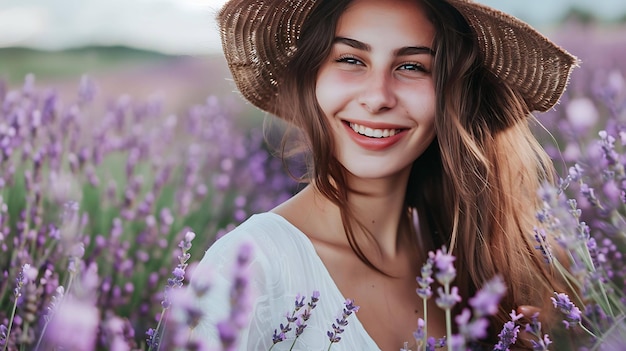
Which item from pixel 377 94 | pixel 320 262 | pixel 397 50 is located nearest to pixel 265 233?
pixel 320 262

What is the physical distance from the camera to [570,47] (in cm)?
464

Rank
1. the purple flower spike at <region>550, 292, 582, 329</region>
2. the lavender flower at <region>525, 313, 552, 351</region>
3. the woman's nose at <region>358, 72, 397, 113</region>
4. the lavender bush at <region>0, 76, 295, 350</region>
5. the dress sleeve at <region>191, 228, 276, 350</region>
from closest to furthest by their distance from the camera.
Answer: the lavender flower at <region>525, 313, 552, 351</region>, the purple flower spike at <region>550, 292, 582, 329</region>, the dress sleeve at <region>191, 228, 276, 350</region>, the woman's nose at <region>358, 72, 397, 113</region>, the lavender bush at <region>0, 76, 295, 350</region>

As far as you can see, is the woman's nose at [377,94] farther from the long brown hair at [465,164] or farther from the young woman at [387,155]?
the long brown hair at [465,164]

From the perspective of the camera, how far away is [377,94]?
6.54ft

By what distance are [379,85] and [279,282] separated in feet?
1.73

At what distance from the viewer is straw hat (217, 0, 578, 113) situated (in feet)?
7.00

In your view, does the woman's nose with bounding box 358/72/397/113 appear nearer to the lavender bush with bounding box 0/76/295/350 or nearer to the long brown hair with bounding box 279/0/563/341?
the long brown hair with bounding box 279/0/563/341

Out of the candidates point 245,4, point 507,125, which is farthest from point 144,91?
point 507,125

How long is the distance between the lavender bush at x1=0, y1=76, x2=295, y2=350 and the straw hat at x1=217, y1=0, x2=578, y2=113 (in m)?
0.63

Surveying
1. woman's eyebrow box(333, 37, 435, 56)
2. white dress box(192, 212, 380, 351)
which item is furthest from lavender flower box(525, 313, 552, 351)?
woman's eyebrow box(333, 37, 435, 56)

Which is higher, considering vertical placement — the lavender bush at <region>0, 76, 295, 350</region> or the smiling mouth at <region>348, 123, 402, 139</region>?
the smiling mouth at <region>348, 123, 402, 139</region>

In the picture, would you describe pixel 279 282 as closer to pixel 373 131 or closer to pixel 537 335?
pixel 373 131

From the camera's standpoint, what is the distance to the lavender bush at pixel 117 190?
2438mm

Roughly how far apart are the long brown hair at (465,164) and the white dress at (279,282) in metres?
0.19
